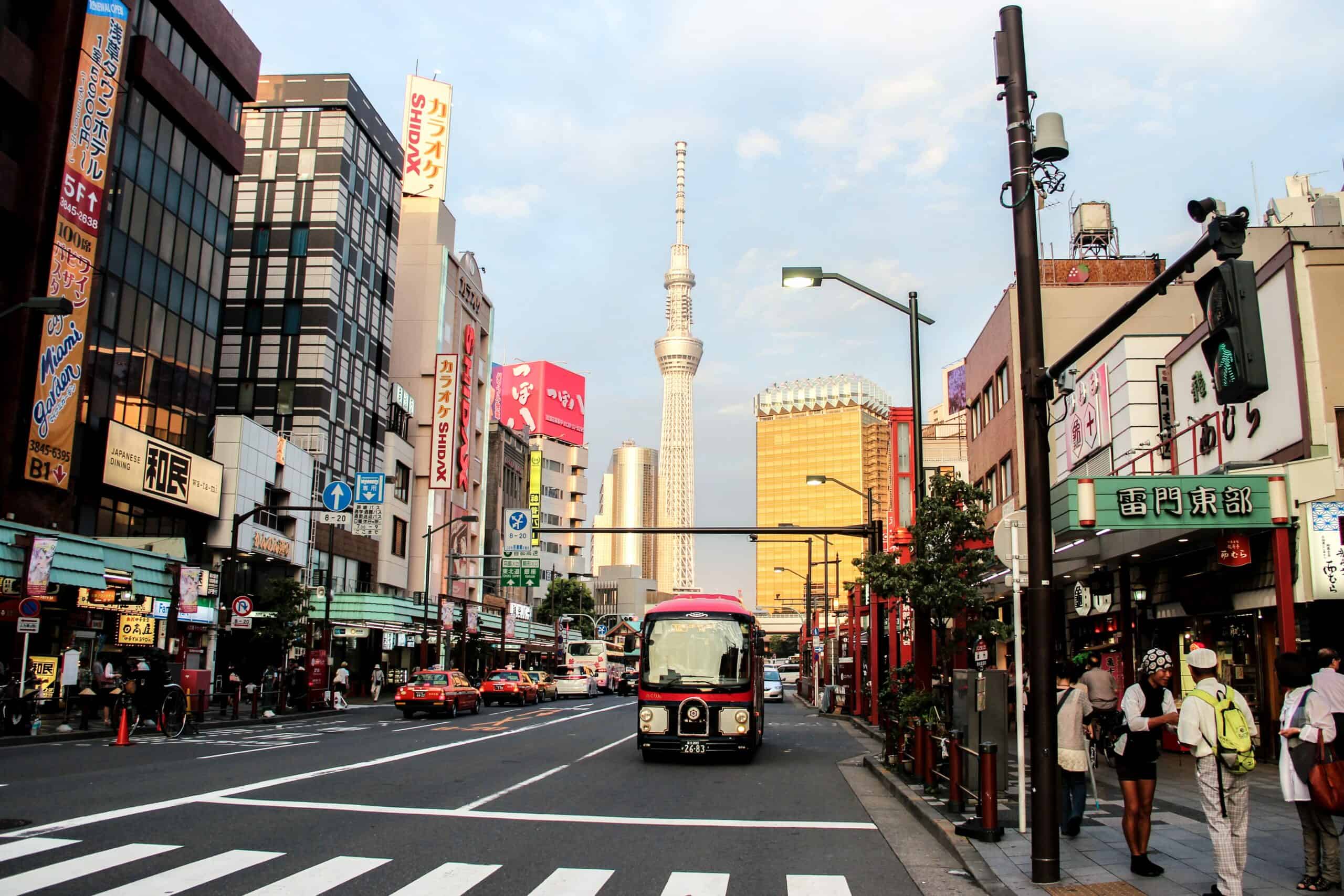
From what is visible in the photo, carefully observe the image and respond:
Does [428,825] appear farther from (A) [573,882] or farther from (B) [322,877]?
(A) [573,882]

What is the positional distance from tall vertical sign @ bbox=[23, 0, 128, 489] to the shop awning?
270cm

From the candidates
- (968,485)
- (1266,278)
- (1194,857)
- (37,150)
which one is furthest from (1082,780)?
(37,150)

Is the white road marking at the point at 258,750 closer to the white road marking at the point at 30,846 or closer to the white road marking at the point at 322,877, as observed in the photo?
the white road marking at the point at 30,846

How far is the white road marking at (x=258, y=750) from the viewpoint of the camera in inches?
765

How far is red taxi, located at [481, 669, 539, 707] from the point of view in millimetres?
50750

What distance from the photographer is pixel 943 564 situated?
16891 mm

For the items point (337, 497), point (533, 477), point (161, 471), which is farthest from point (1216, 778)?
point (533, 477)

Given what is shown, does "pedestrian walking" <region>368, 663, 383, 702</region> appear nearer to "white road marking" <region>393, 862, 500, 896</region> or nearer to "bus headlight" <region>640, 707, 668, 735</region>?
"bus headlight" <region>640, 707, 668, 735</region>

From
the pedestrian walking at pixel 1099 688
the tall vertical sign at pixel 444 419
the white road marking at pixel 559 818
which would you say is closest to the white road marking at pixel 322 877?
the white road marking at pixel 559 818

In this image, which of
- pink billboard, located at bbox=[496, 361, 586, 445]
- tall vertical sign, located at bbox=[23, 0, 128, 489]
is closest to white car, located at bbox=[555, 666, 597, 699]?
tall vertical sign, located at bbox=[23, 0, 128, 489]

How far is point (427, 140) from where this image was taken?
7775cm

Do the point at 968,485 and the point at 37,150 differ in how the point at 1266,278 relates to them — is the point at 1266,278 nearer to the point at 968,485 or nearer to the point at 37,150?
the point at 968,485

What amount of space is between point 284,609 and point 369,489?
19.5 ft

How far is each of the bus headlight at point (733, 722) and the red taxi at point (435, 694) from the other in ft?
64.8
